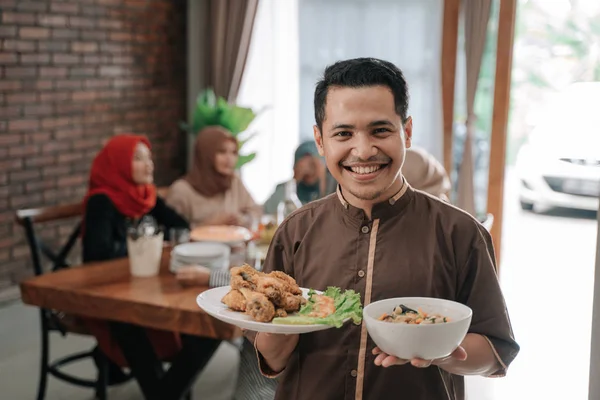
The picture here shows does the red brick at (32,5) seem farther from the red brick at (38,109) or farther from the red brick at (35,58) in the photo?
the red brick at (38,109)

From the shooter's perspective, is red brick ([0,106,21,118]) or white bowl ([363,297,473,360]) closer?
white bowl ([363,297,473,360])

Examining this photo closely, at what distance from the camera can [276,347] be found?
133cm

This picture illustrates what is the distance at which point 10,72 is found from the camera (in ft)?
13.7

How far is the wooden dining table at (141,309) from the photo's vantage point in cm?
237

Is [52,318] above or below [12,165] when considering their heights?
below

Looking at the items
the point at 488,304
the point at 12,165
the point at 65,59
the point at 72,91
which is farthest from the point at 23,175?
the point at 488,304

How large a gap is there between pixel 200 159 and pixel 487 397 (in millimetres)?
1794

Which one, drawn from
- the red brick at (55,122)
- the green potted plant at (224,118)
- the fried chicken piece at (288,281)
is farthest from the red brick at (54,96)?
the fried chicken piece at (288,281)

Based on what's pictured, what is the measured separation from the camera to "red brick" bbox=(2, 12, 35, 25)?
4113mm

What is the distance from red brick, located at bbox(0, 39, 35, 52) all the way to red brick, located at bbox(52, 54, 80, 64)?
182 mm

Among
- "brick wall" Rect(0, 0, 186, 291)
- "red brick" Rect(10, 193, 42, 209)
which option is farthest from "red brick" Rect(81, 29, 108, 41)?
"red brick" Rect(10, 193, 42, 209)

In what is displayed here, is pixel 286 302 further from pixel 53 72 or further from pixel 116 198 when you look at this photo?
Answer: pixel 53 72

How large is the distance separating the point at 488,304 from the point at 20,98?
140 inches

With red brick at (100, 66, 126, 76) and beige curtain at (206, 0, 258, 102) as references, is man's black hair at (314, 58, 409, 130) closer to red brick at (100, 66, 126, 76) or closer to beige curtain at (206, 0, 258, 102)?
red brick at (100, 66, 126, 76)
